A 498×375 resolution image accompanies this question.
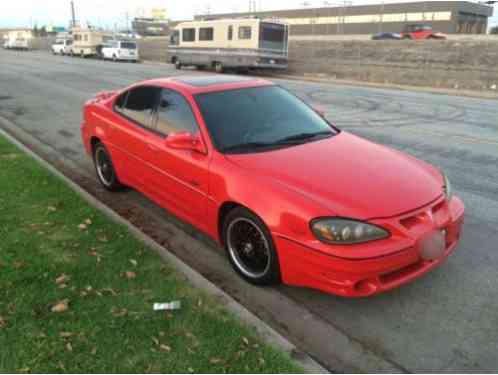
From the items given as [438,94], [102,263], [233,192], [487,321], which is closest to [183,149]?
[233,192]

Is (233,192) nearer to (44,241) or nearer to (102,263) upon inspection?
(102,263)

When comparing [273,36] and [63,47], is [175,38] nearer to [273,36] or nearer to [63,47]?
[273,36]

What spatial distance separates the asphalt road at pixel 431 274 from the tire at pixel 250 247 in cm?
18

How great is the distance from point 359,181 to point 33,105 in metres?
12.4

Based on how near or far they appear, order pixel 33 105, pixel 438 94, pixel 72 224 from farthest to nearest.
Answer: pixel 438 94, pixel 33 105, pixel 72 224

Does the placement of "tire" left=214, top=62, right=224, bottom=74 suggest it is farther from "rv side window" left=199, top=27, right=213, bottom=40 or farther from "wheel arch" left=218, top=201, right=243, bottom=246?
"wheel arch" left=218, top=201, right=243, bottom=246

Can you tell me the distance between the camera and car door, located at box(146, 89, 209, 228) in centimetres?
406

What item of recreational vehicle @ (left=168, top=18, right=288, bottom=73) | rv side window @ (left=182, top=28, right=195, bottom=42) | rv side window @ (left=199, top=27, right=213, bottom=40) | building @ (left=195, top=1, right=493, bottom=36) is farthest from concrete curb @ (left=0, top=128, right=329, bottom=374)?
building @ (left=195, top=1, right=493, bottom=36)

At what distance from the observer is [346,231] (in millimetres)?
3135

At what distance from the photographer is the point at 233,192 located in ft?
12.0

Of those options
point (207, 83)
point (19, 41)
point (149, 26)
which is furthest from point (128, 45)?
point (149, 26)

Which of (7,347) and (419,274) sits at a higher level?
(419,274)

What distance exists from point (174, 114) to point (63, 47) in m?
54.5

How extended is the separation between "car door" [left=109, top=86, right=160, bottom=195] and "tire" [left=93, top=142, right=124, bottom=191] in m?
0.29
